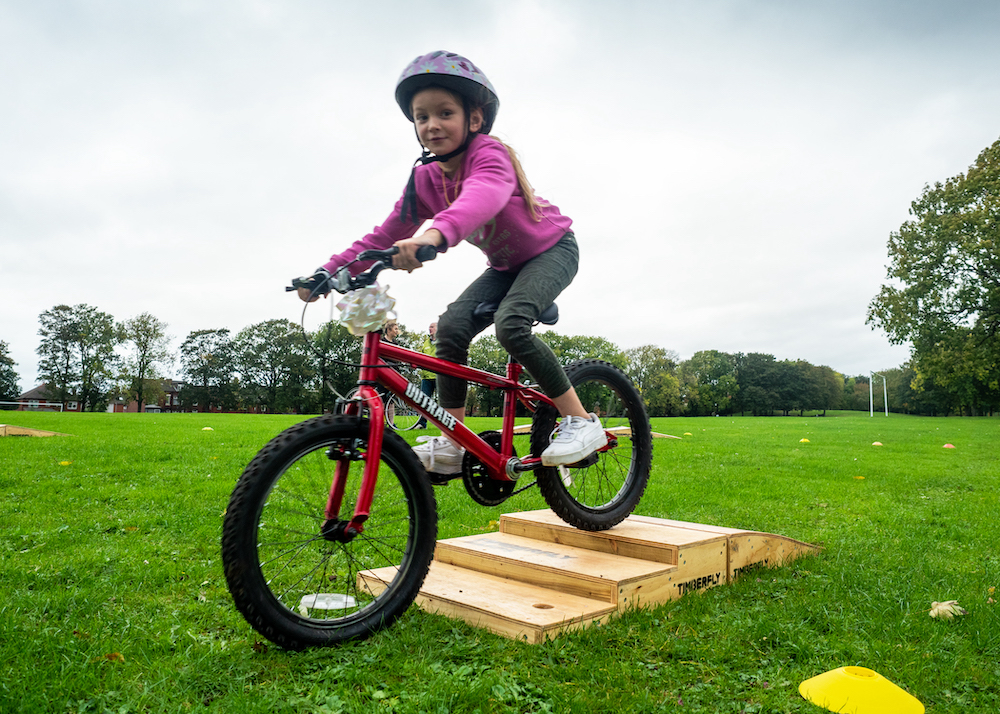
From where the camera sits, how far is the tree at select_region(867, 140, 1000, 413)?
24844 millimetres

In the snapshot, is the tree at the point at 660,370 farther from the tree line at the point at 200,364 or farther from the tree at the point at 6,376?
the tree at the point at 6,376

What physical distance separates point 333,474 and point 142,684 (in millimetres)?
880

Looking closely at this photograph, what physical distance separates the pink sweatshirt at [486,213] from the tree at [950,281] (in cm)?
2735

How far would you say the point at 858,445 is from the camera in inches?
544

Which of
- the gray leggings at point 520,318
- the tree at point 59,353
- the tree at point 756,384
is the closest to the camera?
the gray leggings at point 520,318

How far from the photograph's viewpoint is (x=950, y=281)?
2623 centimetres

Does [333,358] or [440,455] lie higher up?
[333,358]

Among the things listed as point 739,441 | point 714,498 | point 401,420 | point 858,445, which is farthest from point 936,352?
point 401,420

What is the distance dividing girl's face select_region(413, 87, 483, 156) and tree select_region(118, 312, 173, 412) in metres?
63.4

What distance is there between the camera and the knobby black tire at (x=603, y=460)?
3.40 metres

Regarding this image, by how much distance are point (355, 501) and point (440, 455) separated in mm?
639

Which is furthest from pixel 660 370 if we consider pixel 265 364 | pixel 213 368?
pixel 213 368

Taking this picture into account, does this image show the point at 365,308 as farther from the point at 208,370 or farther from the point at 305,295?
the point at 208,370

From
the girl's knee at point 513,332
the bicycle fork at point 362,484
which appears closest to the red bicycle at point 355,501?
the bicycle fork at point 362,484
